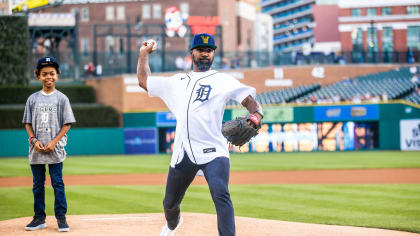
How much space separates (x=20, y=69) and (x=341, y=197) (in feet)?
95.7

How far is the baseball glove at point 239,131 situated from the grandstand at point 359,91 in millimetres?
26093

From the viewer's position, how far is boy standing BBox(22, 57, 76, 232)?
6980mm

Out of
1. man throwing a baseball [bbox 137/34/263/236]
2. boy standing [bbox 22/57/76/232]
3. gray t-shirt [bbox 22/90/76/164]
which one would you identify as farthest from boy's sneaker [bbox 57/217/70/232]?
man throwing a baseball [bbox 137/34/263/236]

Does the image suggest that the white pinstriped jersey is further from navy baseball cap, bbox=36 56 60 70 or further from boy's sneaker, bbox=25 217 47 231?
boy's sneaker, bbox=25 217 47 231

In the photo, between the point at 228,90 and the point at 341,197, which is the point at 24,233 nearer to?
the point at 228,90

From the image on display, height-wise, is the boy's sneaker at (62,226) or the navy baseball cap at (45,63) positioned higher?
the navy baseball cap at (45,63)

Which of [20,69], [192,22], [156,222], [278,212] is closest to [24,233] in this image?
[156,222]

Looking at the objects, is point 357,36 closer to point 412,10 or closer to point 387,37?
point 387,37

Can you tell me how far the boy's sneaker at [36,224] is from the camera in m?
7.16

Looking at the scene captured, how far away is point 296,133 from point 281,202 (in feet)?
66.3

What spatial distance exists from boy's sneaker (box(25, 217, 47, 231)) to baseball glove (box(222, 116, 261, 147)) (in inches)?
116

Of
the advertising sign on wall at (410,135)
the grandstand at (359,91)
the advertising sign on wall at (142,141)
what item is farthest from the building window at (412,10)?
the advertising sign on wall at (142,141)

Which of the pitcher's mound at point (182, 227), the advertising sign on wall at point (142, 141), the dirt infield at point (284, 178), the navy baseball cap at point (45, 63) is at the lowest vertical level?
the advertising sign on wall at point (142, 141)

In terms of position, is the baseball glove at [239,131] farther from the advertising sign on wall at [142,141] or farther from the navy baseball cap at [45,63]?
the advertising sign on wall at [142,141]
